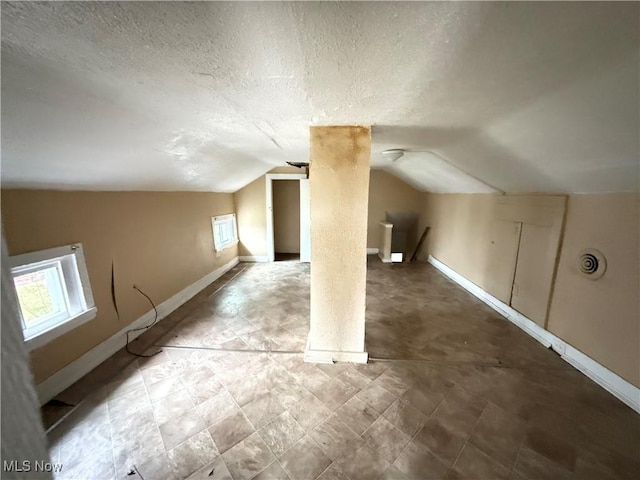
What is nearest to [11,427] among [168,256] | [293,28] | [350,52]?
[293,28]

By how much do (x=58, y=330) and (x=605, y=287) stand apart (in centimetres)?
405

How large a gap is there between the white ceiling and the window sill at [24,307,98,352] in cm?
100

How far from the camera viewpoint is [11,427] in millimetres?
298

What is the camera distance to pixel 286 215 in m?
5.81

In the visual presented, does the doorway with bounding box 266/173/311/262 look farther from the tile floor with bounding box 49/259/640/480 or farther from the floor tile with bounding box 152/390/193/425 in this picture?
the floor tile with bounding box 152/390/193/425

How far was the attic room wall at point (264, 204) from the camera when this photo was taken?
4.98 meters

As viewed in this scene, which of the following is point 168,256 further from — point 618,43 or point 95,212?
point 618,43

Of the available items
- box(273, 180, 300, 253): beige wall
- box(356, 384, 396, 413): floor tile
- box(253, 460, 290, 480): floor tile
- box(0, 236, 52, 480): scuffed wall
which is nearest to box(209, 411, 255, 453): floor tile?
box(253, 460, 290, 480): floor tile

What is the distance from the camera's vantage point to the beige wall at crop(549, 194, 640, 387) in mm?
1719

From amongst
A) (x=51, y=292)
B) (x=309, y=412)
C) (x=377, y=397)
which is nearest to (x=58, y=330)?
(x=51, y=292)

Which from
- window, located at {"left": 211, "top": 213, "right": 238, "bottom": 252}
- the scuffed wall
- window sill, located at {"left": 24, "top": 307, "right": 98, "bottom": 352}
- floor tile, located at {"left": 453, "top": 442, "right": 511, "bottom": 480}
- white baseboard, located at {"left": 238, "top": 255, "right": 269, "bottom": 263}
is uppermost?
the scuffed wall

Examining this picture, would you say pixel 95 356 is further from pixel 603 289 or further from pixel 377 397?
pixel 603 289

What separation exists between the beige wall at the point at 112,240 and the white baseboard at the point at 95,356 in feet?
0.15

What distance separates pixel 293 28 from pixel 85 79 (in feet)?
3.06
